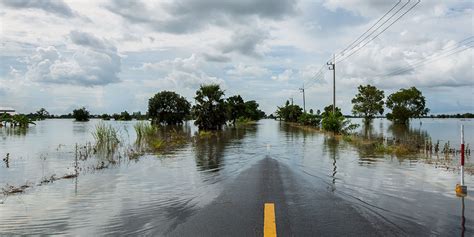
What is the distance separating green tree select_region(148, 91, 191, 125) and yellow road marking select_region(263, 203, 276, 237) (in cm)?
8017

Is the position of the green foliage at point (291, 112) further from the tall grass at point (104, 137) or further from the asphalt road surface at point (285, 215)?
the asphalt road surface at point (285, 215)

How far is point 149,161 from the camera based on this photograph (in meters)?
16.3

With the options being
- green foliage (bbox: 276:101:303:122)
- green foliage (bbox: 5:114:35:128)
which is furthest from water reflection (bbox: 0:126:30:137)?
green foliage (bbox: 276:101:303:122)

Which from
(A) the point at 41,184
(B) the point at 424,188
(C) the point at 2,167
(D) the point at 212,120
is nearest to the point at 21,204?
(A) the point at 41,184

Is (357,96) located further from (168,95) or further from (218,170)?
(218,170)

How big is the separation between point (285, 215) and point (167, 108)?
8307 centimetres

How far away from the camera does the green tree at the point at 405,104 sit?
4003 inches

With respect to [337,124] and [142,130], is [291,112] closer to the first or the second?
[337,124]

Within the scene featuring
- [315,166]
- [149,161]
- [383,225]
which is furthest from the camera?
[149,161]

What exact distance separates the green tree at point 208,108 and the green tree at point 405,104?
70.2m

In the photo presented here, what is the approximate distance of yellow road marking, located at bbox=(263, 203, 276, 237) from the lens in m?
5.35

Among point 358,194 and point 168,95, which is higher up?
point 168,95

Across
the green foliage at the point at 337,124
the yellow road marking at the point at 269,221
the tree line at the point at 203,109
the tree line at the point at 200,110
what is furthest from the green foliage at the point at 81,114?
the yellow road marking at the point at 269,221

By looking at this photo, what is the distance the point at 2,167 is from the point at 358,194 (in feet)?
45.4
